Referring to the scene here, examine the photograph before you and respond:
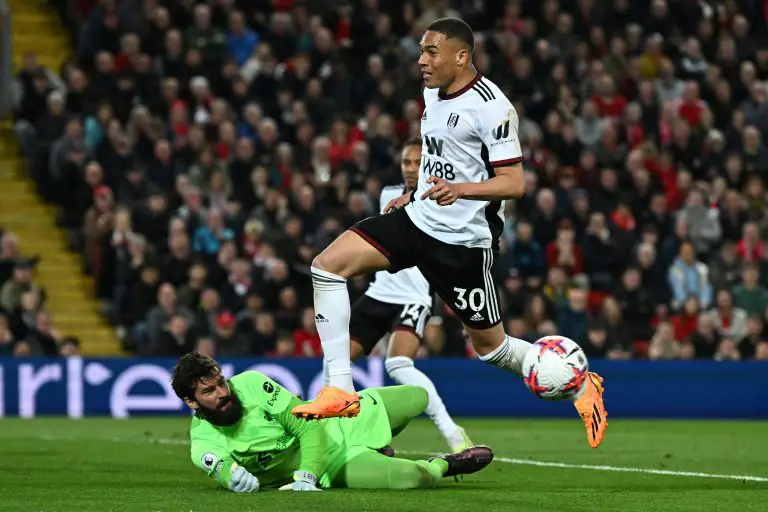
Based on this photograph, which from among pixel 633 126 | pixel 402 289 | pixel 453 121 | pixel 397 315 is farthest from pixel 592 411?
pixel 633 126

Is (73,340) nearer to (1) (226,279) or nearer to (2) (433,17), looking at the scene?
(1) (226,279)

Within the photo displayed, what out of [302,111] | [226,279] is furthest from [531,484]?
[302,111]

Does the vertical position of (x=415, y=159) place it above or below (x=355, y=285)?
above

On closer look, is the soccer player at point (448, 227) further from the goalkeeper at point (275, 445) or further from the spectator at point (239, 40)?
the spectator at point (239, 40)

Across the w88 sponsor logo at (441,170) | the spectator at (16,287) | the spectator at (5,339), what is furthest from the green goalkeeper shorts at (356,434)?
the spectator at (16,287)

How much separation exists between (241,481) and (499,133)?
8.10ft

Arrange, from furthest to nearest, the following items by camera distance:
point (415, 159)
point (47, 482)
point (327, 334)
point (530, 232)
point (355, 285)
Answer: point (530, 232), point (355, 285), point (415, 159), point (47, 482), point (327, 334)

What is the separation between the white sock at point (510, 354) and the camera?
383 inches

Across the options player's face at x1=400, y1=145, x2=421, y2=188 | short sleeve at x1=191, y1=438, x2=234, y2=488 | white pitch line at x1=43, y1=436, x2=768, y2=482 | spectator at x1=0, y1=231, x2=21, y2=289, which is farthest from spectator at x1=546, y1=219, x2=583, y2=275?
short sleeve at x1=191, y1=438, x2=234, y2=488

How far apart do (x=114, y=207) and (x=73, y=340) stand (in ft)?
6.03

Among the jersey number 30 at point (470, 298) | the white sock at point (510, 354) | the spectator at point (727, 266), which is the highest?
the jersey number 30 at point (470, 298)

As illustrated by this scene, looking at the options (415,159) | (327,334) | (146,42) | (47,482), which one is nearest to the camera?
(327,334)

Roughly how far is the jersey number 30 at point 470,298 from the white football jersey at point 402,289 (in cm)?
291

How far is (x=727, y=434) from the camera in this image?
1608cm
